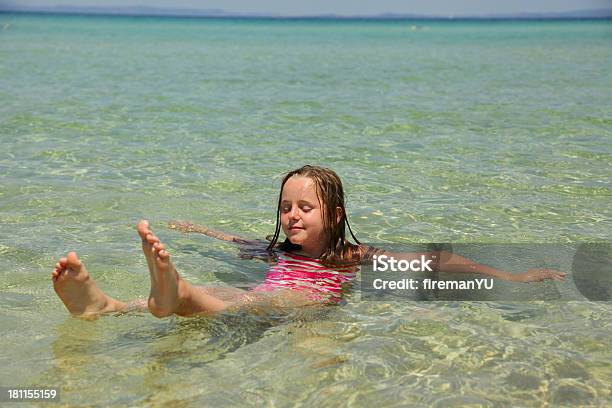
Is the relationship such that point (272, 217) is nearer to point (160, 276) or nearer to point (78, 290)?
point (78, 290)

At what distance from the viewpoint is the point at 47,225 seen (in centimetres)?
506

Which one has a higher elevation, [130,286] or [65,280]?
[65,280]

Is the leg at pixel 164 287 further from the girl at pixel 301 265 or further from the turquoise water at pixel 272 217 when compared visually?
the turquoise water at pixel 272 217

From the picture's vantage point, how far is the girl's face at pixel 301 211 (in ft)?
12.9

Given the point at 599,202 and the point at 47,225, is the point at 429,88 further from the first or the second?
the point at 47,225

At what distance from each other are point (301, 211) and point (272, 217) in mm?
1444

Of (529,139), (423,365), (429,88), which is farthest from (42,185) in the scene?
(429,88)

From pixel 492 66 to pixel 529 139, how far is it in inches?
461

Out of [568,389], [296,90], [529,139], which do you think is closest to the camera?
[568,389]

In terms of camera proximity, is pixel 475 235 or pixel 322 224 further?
pixel 475 235

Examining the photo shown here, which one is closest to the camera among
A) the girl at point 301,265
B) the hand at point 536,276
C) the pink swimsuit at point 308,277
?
the girl at point 301,265

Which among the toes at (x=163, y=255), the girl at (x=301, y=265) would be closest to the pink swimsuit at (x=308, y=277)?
the girl at (x=301, y=265)

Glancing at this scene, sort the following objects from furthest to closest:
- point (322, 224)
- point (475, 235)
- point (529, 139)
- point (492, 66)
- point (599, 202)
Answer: point (492, 66)
point (529, 139)
point (599, 202)
point (475, 235)
point (322, 224)

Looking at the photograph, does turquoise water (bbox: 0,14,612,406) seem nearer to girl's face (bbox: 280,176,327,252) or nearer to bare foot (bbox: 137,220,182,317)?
bare foot (bbox: 137,220,182,317)
